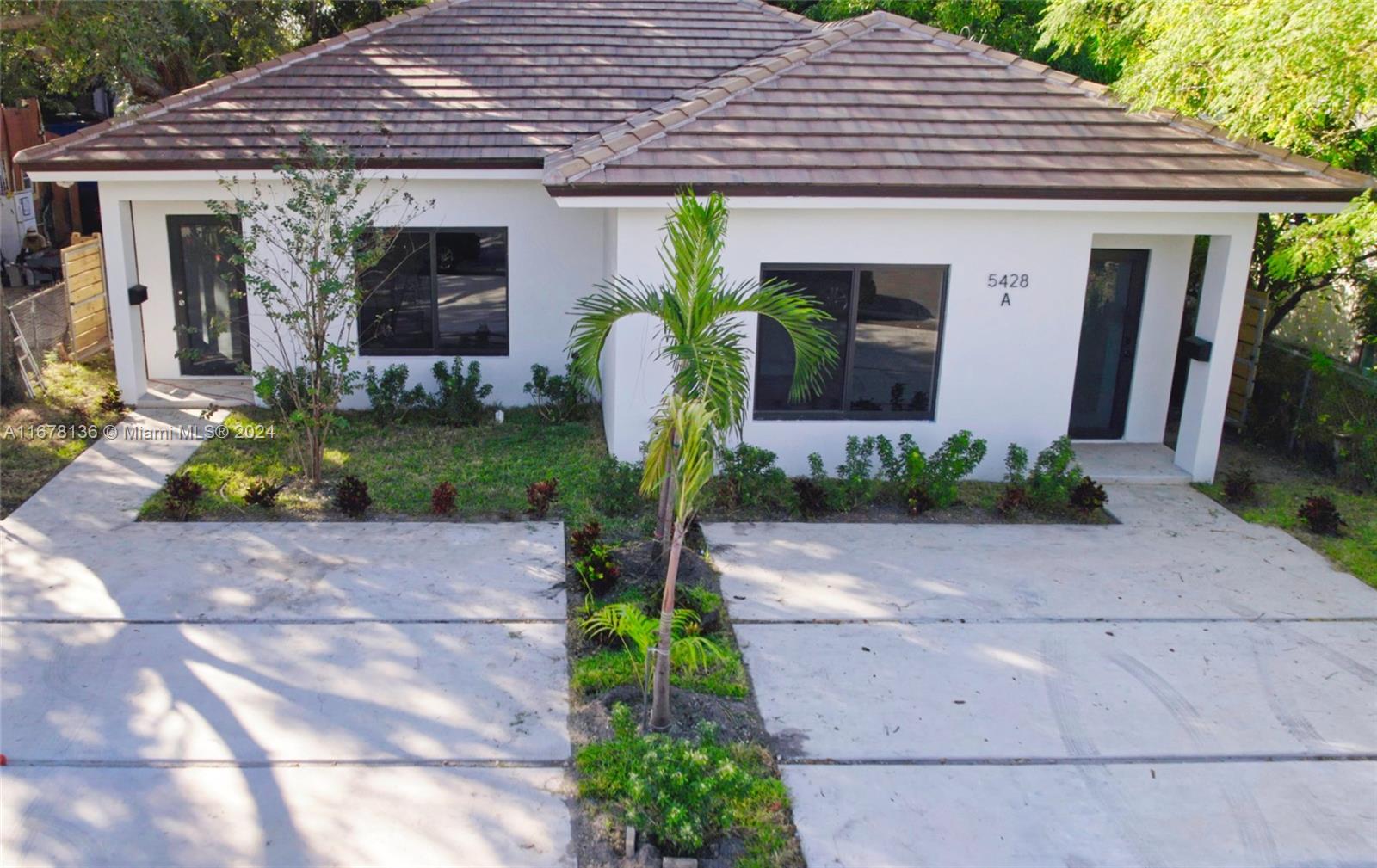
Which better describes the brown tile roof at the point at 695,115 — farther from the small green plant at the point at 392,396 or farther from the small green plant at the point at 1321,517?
the small green plant at the point at 1321,517

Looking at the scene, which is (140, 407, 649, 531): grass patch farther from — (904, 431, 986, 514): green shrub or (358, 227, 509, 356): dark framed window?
(904, 431, 986, 514): green shrub

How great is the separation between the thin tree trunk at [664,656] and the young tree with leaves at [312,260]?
4.67 meters

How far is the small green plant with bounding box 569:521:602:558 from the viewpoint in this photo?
336 inches

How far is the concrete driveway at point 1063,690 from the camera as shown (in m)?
5.91

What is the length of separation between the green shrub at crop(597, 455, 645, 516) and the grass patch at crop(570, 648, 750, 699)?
8.09 feet

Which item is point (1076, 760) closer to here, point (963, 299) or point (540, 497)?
point (540, 497)

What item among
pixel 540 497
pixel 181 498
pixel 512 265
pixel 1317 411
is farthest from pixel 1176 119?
pixel 181 498

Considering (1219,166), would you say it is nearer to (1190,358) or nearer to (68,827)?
(1190,358)

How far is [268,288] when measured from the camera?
9867 millimetres

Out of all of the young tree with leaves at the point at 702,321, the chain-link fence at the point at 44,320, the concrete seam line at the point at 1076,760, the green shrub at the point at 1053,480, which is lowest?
the concrete seam line at the point at 1076,760

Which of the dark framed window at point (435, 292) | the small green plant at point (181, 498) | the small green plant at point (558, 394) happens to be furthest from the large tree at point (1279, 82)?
the small green plant at point (181, 498)

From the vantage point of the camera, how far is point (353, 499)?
950 cm

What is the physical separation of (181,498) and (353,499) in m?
1.37

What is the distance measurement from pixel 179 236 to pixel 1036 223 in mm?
9149
